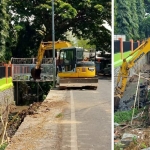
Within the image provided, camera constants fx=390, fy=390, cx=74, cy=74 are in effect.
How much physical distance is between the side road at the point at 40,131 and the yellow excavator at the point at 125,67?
3449 mm

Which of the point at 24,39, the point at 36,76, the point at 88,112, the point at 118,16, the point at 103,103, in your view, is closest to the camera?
the point at 118,16

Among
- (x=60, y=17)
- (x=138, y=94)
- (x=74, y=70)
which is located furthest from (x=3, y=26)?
(x=138, y=94)

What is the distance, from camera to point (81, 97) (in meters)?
13.3

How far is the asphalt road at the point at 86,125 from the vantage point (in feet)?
21.7

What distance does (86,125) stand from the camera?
27.0 ft

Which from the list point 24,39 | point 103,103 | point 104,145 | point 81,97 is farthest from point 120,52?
point 24,39

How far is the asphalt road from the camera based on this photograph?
21.7 feet

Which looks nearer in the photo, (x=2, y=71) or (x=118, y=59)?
(x=118, y=59)

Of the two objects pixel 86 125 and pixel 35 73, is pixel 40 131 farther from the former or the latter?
pixel 35 73

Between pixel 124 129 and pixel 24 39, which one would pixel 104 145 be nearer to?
pixel 124 129

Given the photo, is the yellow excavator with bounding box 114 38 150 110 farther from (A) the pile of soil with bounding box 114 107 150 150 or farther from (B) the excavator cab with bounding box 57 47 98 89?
(B) the excavator cab with bounding box 57 47 98 89

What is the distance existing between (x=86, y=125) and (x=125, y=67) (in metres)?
5.01

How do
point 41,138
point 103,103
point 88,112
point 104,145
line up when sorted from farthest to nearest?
point 103,103 < point 88,112 < point 41,138 < point 104,145

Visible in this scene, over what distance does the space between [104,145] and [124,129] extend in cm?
336
